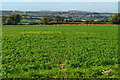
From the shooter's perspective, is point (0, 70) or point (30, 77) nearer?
point (30, 77)

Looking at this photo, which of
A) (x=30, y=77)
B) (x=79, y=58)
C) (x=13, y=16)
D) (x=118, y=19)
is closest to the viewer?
(x=30, y=77)

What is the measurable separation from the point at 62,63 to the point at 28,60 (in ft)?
6.52

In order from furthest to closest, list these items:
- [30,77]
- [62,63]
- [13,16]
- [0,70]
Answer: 1. [13,16]
2. [62,63]
3. [0,70]
4. [30,77]

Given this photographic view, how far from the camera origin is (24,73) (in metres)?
8.81

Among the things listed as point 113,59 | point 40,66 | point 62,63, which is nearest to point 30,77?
point 40,66

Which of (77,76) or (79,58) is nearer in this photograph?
(77,76)

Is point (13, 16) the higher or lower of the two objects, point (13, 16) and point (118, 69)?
the higher

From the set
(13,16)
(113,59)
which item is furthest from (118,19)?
(113,59)

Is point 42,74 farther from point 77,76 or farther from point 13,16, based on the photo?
point 13,16

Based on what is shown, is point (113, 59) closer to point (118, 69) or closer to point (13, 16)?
point (118, 69)

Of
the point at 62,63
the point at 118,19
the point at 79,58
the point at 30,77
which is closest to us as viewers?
the point at 30,77

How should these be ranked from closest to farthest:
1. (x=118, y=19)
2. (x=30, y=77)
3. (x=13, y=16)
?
(x=30, y=77), (x=118, y=19), (x=13, y=16)

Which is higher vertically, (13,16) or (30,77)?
(13,16)

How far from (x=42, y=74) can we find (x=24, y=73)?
79 centimetres
